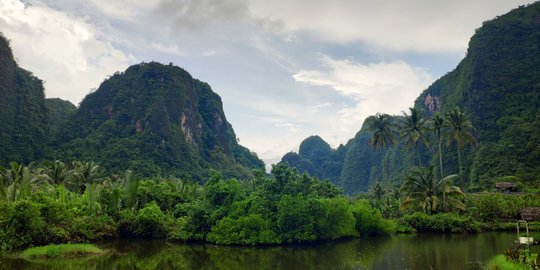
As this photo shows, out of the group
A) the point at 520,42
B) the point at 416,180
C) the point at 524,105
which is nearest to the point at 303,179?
the point at 416,180

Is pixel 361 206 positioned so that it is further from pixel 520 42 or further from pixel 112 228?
pixel 520 42

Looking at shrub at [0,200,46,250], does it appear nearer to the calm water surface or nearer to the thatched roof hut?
the calm water surface

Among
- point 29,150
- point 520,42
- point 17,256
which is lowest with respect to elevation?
point 17,256

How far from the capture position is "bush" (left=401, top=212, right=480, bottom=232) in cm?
3772

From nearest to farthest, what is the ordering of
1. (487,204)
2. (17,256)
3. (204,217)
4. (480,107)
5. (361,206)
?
(17,256) → (204,217) → (361,206) → (487,204) → (480,107)

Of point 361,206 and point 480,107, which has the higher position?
point 480,107

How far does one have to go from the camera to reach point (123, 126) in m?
101

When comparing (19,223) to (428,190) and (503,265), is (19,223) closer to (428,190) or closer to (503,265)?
(503,265)

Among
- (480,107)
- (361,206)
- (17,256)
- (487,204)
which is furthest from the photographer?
(480,107)

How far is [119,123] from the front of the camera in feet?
332

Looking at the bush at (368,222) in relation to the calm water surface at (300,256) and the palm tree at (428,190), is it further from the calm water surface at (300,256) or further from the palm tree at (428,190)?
the palm tree at (428,190)

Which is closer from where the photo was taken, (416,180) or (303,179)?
(303,179)

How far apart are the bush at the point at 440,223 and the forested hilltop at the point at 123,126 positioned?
5252 centimetres

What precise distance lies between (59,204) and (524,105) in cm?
7674
